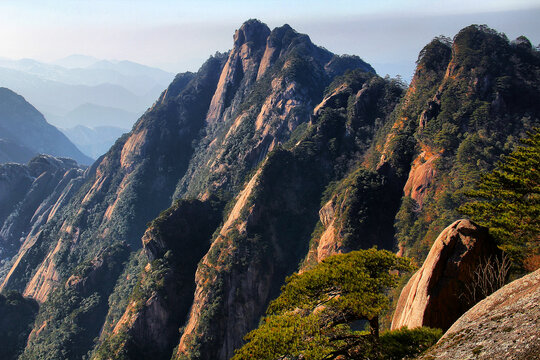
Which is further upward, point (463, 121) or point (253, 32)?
point (253, 32)

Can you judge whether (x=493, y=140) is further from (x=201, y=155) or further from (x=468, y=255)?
(x=201, y=155)

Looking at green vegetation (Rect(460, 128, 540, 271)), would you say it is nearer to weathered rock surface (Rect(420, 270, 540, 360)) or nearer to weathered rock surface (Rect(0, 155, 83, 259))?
weathered rock surface (Rect(420, 270, 540, 360))

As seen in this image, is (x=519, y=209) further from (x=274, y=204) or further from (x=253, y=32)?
(x=253, y=32)

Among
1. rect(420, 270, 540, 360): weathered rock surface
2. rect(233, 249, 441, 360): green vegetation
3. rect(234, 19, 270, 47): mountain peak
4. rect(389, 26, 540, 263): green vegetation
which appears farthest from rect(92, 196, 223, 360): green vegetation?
rect(234, 19, 270, 47): mountain peak

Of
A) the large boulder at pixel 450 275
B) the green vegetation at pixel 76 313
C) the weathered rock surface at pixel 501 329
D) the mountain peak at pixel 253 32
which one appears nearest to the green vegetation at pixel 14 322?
the green vegetation at pixel 76 313

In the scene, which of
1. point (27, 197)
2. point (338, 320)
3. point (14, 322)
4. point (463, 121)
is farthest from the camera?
point (27, 197)

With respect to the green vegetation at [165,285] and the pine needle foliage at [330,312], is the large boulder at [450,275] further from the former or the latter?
the green vegetation at [165,285]

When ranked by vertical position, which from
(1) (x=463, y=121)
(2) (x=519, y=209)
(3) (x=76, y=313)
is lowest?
(3) (x=76, y=313)

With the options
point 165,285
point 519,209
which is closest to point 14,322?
point 165,285
